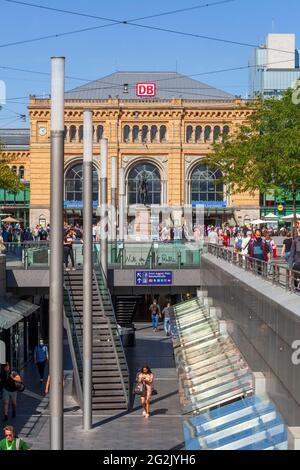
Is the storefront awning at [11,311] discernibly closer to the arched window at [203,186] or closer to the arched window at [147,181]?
the arched window at [147,181]

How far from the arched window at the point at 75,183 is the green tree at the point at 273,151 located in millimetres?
38767

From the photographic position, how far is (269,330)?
696 inches

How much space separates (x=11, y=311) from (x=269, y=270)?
42.6ft

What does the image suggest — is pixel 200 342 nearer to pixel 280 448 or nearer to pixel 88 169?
pixel 88 169

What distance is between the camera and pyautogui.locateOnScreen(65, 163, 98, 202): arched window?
8844 centimetres

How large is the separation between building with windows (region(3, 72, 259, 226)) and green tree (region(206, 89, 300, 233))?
38961 millimetres

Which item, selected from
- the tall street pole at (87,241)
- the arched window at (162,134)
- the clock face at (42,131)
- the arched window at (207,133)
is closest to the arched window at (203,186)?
the arched window at (207,133)

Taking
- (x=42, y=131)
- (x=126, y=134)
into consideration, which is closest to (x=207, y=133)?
(x=126, y=134)

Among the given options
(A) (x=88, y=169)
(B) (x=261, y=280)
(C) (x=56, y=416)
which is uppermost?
(A) (x=88, y=169)

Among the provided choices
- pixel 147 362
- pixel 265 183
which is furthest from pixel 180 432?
pixel 265 183

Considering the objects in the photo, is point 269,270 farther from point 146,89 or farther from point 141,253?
point 146,89

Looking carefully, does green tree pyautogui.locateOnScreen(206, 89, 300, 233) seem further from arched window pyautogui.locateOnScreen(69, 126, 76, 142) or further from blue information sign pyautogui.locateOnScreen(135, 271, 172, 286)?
arched window pyautogui.locateOnScreen(69, 126, 76, 142)

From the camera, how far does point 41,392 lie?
99.4ft

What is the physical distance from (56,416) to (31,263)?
24.9 metres
